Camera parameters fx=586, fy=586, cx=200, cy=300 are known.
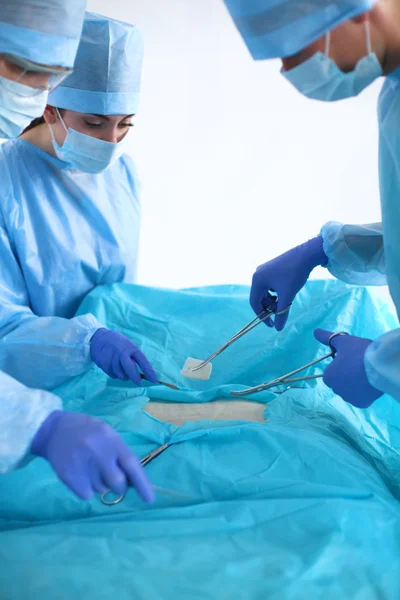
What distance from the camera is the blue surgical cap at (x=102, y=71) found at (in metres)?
1.38

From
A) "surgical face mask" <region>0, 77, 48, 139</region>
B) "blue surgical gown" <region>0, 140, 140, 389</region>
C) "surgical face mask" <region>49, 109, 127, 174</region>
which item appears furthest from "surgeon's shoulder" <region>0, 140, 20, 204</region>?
"surgical face mask" <region>0, 77, 48, 139</region>

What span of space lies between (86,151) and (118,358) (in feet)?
1.72

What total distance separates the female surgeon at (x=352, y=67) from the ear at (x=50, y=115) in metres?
0.74

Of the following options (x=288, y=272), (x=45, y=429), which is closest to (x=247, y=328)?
(x=288, y=272)

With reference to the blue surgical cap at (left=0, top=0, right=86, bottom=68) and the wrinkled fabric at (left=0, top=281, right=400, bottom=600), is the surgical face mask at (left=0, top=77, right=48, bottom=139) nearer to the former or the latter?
the blue surgical cap at (left=0, top=0, right=86, bottom=68)

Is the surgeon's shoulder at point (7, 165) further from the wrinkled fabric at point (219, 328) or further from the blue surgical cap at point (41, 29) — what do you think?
the blue surgical cap at point (41, 29)

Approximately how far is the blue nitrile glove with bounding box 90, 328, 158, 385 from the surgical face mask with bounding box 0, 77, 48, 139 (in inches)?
18.7

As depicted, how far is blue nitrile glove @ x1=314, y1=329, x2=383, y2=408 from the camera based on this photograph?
3.25 ft

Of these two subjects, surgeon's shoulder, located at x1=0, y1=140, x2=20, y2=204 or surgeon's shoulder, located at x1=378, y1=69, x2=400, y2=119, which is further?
surgeon's shoulder, located at x1=0, y1=140, x2=20, y2=204

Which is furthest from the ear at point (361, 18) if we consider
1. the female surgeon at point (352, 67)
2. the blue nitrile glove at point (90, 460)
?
the blue nitrile glove at point (90, 460)

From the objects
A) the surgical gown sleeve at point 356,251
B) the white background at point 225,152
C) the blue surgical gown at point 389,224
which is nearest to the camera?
the blue surgical gown at point 389,224

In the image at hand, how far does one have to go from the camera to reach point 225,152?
2691mm

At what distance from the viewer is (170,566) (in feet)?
2.68

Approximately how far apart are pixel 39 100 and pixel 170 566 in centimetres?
83
